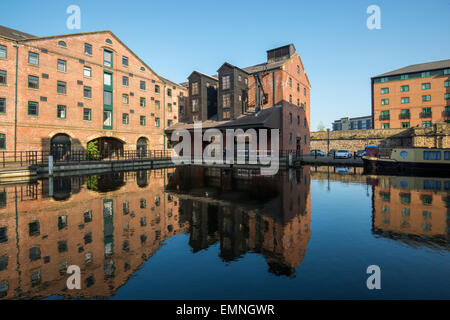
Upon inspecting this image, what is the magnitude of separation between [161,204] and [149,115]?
2824 centimetres

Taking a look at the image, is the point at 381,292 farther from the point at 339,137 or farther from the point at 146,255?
the point at 339,137

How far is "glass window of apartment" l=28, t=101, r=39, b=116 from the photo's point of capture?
956 inches

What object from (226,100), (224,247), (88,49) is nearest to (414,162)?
(226,100)

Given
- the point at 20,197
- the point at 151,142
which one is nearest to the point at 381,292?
the point at 20,197

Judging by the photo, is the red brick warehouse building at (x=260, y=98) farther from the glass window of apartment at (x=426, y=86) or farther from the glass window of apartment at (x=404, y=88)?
the glass window of apartment at (x=426, y=86)

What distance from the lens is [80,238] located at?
20.4 feet

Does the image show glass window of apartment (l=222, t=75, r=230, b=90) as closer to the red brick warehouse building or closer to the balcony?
the red brick warehouse building

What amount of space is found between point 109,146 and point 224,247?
3089 cm

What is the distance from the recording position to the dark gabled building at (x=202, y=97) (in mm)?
36000

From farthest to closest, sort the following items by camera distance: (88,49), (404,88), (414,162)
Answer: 1. (404,88)
2. (88,49)
3. (414,162)

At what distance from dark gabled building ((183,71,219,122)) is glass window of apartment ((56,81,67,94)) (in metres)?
16.8

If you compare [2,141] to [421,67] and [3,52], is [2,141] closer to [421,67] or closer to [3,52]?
[3,52]
